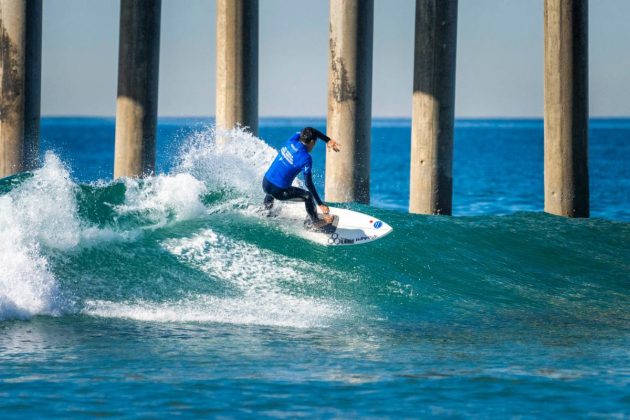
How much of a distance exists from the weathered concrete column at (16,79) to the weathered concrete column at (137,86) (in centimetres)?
166

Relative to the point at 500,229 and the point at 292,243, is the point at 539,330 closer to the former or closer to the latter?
the point at 292,243

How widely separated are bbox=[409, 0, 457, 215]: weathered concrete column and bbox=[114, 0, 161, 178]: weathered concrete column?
12.9ft

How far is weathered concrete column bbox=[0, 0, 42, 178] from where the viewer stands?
16.8 metres

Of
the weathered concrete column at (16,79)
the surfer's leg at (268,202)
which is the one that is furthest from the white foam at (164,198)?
the weathered concrete column at (16,79)

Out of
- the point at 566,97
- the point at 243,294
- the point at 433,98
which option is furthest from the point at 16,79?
the point at 566,97

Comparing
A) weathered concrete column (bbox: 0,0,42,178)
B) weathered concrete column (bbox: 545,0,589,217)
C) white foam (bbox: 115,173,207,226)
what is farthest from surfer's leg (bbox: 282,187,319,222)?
weathered concrete column (bbox: 0,0,42,178)

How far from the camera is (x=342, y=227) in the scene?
14297 millimetres

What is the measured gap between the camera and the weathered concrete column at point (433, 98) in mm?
15883

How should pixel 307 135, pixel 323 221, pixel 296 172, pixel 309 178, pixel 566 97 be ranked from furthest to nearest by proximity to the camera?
1. pixel 566 97
2. pixel 323 221
3. pixel 296 172
4. pixel 307 135
5. pixel 309 178

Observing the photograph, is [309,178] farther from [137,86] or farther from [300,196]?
[137,86]

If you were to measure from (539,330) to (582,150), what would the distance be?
651 cm

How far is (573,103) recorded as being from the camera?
1661 centimetres

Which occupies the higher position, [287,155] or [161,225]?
[287,155]

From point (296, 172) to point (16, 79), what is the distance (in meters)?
5.62
